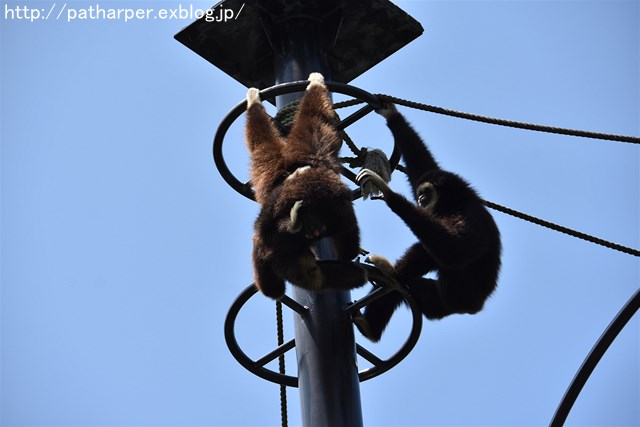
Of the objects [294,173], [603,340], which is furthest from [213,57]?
[603,340]

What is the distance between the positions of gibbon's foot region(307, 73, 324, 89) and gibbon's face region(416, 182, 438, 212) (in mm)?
1893

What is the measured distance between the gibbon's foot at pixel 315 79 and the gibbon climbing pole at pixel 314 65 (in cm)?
12

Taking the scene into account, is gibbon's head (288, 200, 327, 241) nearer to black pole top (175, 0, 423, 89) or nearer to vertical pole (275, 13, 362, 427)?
vertical pole (275, 13, 362, 427)

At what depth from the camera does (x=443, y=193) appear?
8633 millimetres

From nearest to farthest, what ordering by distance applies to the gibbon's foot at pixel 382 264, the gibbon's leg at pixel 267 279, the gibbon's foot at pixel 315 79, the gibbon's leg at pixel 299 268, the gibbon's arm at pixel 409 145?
the gibbon's leg at pixel 299 268, the gibbon's leg at pixel 267 279, the gibbon's foot at pixel 315 79, the gibbon's foot at pixel 382 264, the gibbon's arm at pixel 409 145

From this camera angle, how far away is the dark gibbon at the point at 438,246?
7.78 metres

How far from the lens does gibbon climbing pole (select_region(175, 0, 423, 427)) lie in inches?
257

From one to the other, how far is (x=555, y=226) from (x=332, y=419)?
2719mm

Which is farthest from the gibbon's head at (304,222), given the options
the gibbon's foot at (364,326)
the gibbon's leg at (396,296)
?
the gibbon's leg at (396,296)

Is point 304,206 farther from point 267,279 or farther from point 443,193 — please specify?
point 443,193

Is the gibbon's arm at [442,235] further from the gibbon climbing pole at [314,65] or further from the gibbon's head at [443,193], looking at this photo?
the gibbon climbing pole at [314,65]

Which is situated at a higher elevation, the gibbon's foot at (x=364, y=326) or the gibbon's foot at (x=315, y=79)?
the gibbon's foot at (x=315, y=79)

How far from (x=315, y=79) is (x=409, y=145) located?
1.84 metres

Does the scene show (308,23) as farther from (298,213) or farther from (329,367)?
(329,367)
